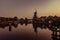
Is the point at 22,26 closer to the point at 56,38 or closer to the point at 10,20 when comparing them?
the point at 10,20

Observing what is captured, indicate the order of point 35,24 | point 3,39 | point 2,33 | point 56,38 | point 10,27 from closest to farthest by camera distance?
point 56,38 < point 3,39 < point 2,33 < point 10,27 < point 35,24

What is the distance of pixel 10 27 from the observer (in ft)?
20.7

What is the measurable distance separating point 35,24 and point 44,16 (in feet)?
3.61

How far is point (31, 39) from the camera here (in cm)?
488

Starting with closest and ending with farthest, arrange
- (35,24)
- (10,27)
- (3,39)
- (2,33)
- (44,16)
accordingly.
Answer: (3,39) → (2,33) → (44,16) → (10,27) → (35,24)

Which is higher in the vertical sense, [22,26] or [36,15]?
[36,15]

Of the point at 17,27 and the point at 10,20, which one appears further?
the point at 17,27

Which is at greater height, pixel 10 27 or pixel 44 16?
pixel 44 16

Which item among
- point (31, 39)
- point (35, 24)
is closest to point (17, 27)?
point (35, 24)

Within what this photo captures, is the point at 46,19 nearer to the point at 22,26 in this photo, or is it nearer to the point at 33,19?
the point at 33,19

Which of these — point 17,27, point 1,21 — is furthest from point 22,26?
point 1,21

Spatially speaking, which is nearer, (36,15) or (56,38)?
(56,38)

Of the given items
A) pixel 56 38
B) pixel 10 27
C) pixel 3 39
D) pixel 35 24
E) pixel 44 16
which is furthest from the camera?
pixel 35 24

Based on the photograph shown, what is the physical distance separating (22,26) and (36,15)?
111 centimetres
